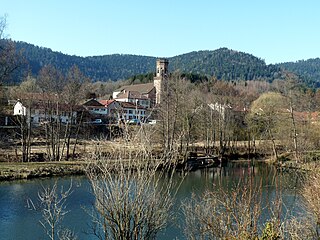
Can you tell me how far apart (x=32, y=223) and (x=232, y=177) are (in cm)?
1823

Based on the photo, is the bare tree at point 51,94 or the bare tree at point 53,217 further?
the bare tree at point 51,94

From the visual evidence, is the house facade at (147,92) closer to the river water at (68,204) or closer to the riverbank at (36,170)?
the riverbank at (36,170)

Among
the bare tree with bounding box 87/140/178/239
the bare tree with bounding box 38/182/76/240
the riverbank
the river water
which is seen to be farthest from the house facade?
the bare tree with bounding box 87/140/178/239

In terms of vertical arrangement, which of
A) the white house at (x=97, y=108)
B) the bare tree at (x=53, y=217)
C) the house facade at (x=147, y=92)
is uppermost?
the house facade at (x=147, y=92)

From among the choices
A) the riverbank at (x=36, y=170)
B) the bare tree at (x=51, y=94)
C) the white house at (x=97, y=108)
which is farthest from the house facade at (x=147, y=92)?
the riverbank at (x=36, y=170)

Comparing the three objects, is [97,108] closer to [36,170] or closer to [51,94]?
[51,94]

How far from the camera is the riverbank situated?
26797 millimetres

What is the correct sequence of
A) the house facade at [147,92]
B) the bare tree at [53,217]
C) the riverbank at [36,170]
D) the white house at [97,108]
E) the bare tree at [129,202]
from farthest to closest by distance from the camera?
the house facade at [147,92] → the white house at [97,108] → the riverbank at [36,170] → the bare tree at [53,217] → the bare tree at [129,202]

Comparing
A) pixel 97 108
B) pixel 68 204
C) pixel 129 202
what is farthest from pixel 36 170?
pixel 97 108

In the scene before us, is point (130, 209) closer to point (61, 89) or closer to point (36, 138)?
point (61, 89)

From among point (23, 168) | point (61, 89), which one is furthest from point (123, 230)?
point (61, 89)

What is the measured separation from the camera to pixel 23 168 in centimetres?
2848

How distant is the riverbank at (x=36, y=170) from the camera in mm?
26797

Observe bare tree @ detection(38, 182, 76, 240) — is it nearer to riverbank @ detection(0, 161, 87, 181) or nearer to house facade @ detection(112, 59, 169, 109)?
riverbank @ detection(0, 161, 87, 181)
